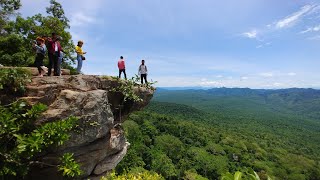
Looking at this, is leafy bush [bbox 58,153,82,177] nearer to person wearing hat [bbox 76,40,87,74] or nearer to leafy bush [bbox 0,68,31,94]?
leafy bush [bbox 0,68,31,94]

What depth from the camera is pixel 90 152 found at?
13.6 metres

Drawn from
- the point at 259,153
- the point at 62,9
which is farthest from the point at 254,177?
the point at 259,153

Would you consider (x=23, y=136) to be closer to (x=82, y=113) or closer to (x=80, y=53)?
(x=82, y=113)

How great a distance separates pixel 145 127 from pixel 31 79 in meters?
111

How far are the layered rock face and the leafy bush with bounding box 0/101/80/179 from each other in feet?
1.64

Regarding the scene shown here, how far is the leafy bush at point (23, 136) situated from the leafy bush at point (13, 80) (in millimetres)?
702

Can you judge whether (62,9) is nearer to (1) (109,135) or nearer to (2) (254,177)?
(1) (109,135)

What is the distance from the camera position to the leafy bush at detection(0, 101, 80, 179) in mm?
10508

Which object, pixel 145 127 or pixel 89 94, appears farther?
pixel 145 127

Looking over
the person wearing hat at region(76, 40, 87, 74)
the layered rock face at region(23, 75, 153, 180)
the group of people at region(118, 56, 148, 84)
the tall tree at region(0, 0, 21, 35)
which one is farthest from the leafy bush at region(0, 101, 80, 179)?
the tall tree at region(0, 0, 21, 35)

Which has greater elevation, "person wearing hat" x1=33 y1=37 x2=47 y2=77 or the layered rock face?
"person wearing hat" x1=33 y1=37 x2=47 y2=77

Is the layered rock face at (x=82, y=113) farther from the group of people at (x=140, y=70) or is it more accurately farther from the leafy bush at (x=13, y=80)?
the group of people at (x=140, y=70)

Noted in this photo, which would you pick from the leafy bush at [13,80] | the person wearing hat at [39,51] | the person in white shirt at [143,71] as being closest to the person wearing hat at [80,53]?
the person wearing hat at [39,51]

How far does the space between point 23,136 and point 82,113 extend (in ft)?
8.35
